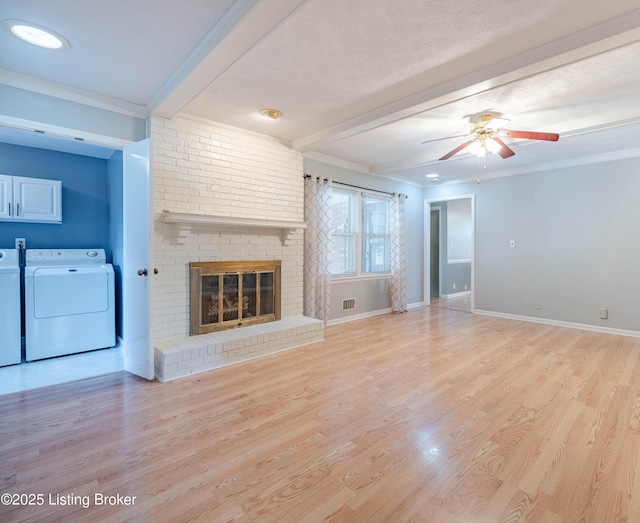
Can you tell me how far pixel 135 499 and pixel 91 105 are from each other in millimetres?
3141

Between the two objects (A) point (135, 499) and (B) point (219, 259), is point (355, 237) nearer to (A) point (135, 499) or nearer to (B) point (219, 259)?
(B) point (219, 259)

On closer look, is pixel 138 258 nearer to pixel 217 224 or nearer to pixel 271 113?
pixel 217 224

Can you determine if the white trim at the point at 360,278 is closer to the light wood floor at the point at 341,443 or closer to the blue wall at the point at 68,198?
the light wood floor at the point at 341,443

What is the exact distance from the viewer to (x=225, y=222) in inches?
136

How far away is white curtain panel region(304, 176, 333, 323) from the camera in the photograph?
14.8ft

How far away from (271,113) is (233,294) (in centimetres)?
202

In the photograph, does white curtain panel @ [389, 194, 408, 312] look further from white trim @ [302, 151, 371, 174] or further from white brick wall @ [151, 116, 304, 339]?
white brick wall @ [151, 116, 304, 339]

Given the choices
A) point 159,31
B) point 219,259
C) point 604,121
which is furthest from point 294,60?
point 604,121

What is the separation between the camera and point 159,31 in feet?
6.79

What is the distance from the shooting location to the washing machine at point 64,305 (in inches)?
132

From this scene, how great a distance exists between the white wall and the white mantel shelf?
141 inches

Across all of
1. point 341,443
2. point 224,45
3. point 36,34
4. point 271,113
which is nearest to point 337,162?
point 271,113

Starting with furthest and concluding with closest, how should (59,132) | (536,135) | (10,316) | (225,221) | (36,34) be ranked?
(225,221)
(10,316)
(536,135)
(59,132)
(36,34)

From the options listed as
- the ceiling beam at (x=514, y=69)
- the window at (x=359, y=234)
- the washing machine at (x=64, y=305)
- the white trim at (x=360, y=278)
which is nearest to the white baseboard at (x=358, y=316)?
the white trim at (x=360, y=278)
